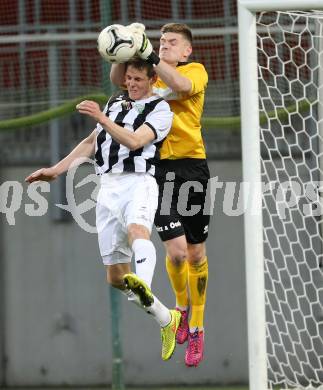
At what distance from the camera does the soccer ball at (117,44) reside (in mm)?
5312

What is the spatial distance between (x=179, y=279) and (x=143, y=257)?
68 cm

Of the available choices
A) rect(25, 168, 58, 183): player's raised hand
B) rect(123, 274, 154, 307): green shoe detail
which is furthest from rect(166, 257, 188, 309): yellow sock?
rect(25, 168, 58, 183): player's raised hand

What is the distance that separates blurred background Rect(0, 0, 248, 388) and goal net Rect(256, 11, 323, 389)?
1.23 metres

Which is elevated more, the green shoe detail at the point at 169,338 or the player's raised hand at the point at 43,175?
the player's raised hand at the point at 43,175

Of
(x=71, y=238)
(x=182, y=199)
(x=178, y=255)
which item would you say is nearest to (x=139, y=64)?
(x=182, y=199)

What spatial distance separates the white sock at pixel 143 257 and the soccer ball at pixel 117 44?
2.83ft

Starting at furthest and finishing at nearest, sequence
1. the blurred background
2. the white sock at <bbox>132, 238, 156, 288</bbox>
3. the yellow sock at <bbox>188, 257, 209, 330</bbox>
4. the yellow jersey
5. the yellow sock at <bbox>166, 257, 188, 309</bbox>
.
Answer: the blurred background, the yellow sock at <bbox>188, 257, 209, 330</bbox>, the yellow sock at <bbox>166, 257, 188, 309</bbox>, the yellow jersey, the white sock at <bbox>132, 238, 156, 288</bbox>

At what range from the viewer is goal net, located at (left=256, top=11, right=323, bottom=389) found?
6.15 meters

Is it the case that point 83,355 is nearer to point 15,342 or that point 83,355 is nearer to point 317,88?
point 15,342

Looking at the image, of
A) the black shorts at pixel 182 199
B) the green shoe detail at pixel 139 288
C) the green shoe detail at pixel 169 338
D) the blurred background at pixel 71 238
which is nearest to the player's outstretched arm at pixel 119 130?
the black shorts at pixel 182 199

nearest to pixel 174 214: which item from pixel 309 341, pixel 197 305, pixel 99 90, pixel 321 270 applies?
pixel 197 305

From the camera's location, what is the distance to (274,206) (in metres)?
6.14

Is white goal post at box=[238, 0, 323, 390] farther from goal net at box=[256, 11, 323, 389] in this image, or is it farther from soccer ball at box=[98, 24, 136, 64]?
soccer ball at box=[98, 24, 136, 64]

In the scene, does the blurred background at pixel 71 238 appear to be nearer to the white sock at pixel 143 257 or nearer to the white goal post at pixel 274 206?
the white goal post at pixel 274 206
